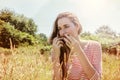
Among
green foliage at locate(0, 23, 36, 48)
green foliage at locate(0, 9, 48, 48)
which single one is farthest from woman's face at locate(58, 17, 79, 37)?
green foliage at locate(0, 23, 36, 48)

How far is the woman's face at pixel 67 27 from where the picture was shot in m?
2.70

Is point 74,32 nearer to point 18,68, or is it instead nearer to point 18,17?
point 18,68

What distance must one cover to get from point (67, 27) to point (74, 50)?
0.98 feet

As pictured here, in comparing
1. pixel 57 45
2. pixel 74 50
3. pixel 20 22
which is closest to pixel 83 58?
pixel 74 50

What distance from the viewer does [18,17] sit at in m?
18.0

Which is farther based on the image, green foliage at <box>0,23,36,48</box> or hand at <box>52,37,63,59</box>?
green foliage at <box>0,23,36,48</box>

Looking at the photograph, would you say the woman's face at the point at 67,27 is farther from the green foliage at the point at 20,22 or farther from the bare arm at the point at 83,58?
the green foliage at the point at 20,22

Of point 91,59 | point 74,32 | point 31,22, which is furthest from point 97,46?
point 31,22

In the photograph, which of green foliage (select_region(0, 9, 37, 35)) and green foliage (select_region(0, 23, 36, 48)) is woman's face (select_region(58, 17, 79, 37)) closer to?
green foliage (select_region(0, 23, 36, 48))

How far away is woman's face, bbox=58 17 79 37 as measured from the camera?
270cm

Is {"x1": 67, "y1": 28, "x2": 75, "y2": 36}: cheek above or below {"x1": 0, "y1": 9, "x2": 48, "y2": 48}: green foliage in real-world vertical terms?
below

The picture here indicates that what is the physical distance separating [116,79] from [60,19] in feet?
1.94

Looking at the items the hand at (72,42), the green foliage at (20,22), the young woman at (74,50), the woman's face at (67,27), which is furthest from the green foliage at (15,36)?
the hand at (72,42)

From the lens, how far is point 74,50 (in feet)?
8.26
